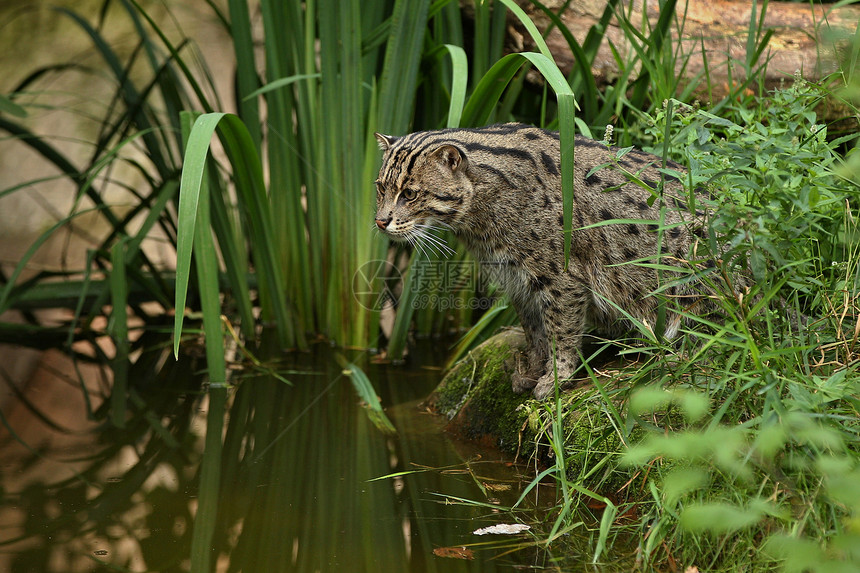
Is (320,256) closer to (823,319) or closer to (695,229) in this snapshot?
(695,229)

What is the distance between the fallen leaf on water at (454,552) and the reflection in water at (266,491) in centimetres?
1

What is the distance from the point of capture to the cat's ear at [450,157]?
2.99 meters

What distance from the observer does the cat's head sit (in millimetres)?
3047

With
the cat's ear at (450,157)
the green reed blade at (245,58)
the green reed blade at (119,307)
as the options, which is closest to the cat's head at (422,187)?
the cat's ear at (450,157)

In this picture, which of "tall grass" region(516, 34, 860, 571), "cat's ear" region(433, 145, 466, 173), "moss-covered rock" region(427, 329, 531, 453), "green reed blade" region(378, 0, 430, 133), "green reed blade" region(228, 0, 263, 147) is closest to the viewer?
"tall grass" region(516, 34, 860, 571)

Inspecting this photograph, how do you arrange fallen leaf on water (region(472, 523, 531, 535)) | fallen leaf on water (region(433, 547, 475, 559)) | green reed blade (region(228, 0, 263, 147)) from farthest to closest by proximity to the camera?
green reed blade (region(228, 0, 263, 147))
fallen leaf on water (region(472, 523, 531, 535))
fallen leaf on water (region(433, 547, 475, 559))

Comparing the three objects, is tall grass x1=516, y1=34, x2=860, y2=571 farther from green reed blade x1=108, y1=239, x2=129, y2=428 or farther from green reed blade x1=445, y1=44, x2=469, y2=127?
green reed blade x1=108, y1=239, x2=129, y2=428

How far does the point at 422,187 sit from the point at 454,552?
1420 millimetres

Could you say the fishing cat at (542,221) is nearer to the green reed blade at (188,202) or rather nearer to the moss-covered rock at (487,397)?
the moss-covered rock at (487,397)

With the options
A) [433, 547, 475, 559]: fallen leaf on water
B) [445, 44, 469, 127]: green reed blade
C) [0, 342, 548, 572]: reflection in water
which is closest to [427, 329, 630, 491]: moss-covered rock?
[0, 342, 548, 572]: reflection in water

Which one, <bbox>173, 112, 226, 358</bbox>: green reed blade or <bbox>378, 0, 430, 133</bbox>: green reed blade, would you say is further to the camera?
<bbox>378, 0, 430, 133</bbox>: green reed blade

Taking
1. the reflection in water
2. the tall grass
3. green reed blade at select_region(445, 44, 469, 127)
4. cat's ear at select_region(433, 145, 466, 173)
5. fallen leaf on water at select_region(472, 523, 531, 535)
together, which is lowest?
the reflection in water

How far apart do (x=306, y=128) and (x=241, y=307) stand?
1042 millimetres

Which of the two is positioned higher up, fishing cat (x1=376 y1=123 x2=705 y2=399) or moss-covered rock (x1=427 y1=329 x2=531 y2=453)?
fishing cat (x1=376 y1=123 x2=705 y2=399)
